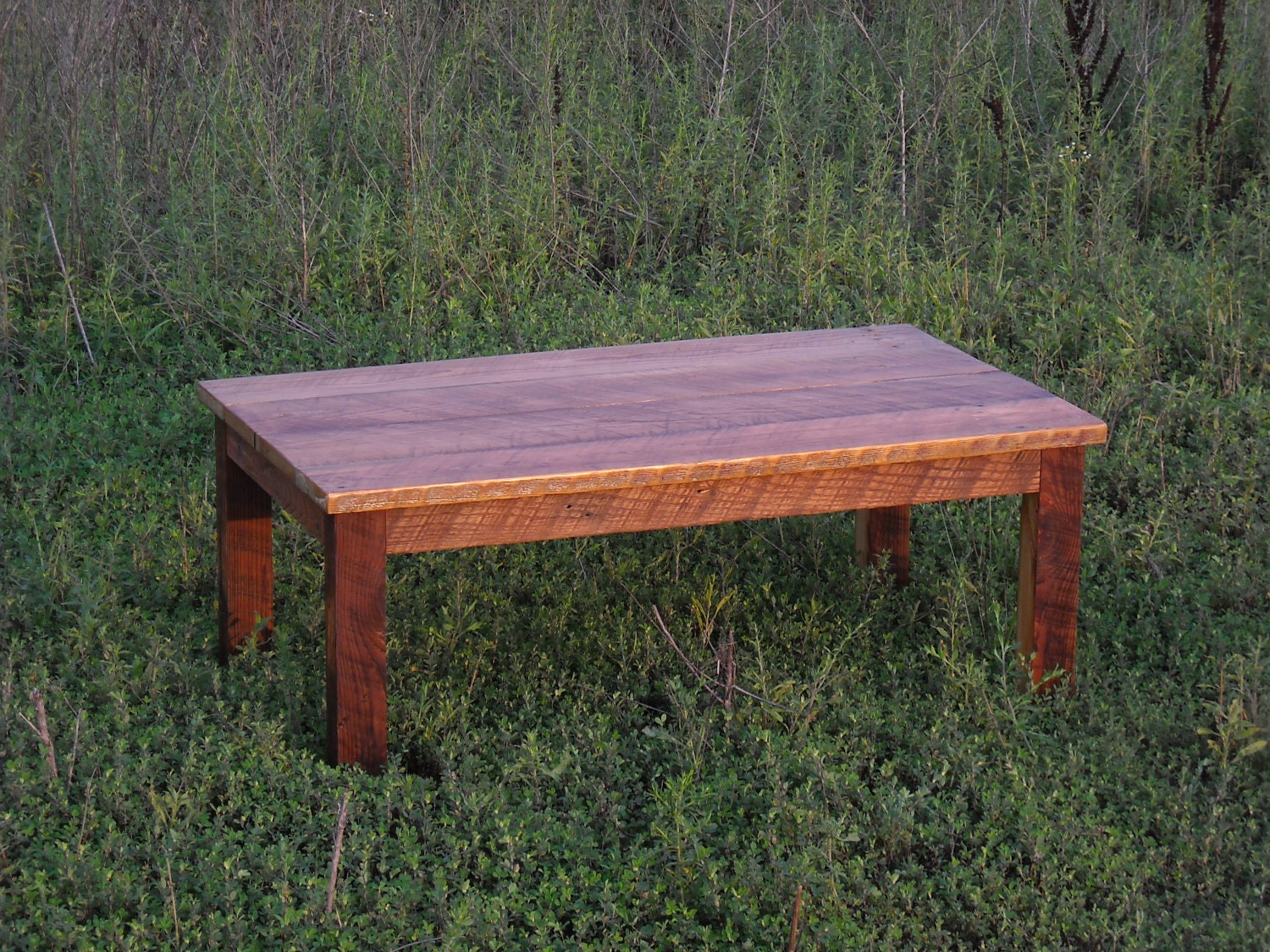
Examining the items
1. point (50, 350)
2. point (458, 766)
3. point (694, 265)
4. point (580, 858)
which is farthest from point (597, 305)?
point (580, 858)

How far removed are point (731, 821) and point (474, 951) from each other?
1.91 feet

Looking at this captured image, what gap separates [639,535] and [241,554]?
3.80ft

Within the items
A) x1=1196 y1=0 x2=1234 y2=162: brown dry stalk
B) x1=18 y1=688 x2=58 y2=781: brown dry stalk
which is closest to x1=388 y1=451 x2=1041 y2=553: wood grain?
x1=18 y1=688 x2=58 y2=781: brown dry stalk

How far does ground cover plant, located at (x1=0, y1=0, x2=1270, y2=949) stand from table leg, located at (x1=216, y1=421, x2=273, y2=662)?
9 cm

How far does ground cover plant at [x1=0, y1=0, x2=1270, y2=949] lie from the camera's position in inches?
103

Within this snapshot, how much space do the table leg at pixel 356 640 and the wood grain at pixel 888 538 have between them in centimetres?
142

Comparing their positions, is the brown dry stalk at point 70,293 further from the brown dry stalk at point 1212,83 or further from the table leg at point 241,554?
the brown dry stalk at point 1212,83

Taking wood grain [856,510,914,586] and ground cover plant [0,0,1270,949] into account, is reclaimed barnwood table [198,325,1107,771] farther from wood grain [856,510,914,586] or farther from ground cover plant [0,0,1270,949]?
wood grain [856,510,914,586]

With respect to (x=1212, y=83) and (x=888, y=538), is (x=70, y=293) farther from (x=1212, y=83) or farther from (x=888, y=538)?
(x=1212, y=83)

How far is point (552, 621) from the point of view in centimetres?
350

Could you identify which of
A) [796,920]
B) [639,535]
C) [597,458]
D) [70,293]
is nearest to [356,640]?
[597,458]

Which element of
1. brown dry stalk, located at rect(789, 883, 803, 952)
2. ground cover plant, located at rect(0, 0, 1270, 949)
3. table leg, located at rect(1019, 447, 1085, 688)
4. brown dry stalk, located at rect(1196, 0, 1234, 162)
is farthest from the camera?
brown dry stalk, located at rect(1196, 0, 1234, 162)

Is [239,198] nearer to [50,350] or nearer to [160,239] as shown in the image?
[160,239]

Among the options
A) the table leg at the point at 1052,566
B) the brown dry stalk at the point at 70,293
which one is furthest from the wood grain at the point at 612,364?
the brown dry stalk at the point at 70,293
